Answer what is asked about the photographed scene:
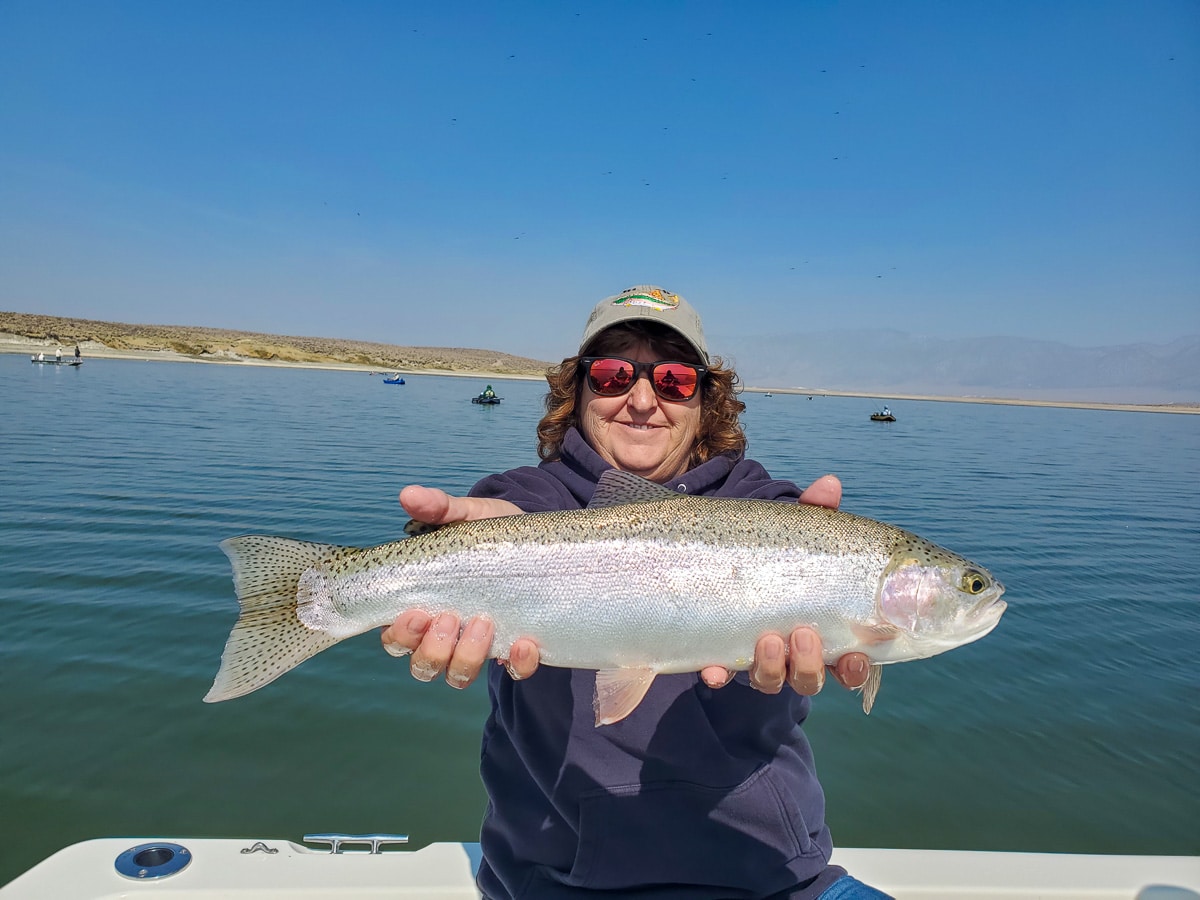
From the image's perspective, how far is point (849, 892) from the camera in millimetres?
2834

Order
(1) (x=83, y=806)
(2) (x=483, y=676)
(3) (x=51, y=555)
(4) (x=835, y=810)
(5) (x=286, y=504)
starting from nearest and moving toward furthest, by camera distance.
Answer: (1) (x=83, y=806), (4) (x=835, y=810), (2) (x=483, y=676), (3) (x=51, y=555), (5) (x=286, y=504)

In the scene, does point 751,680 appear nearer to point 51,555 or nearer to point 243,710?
point 243,710

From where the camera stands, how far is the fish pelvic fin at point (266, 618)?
2994 mm

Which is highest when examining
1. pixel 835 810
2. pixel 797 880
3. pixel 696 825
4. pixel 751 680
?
pixel 751 680

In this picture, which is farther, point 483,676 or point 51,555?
point 51,555

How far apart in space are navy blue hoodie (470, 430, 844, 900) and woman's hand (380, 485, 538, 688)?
0.34 m

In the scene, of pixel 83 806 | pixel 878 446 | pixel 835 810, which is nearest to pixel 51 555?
pixel 83 806

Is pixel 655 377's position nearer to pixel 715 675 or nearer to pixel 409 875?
pixel 715 675

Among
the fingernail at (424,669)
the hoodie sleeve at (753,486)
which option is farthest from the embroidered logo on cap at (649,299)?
the fingernail at (424,669)

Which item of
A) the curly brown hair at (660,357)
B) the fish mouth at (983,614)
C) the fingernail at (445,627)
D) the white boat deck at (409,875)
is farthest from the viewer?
the curly brown hair at (660,357)

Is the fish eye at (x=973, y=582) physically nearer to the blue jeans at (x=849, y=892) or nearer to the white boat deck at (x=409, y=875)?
the blue jeans at (x=849, y=892)

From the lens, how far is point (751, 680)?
9.73 feet

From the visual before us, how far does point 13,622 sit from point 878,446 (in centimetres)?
3843

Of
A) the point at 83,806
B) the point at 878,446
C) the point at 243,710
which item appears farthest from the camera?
the point at 878,446
